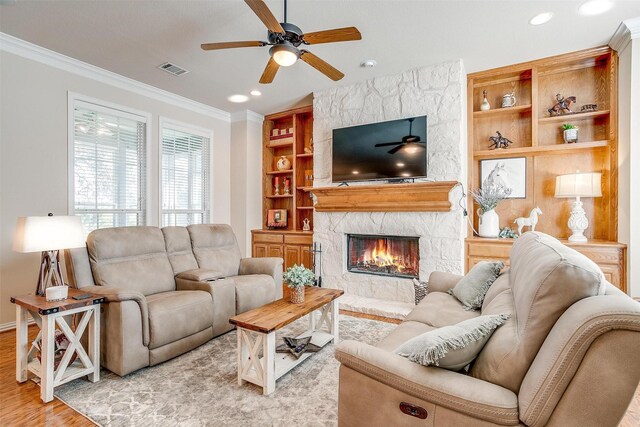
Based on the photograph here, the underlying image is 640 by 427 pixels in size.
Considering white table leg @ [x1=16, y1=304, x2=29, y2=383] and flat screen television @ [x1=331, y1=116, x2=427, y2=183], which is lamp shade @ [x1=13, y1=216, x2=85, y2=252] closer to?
white table leg @ [x1=16, y1=304, x2=29, y2=383]

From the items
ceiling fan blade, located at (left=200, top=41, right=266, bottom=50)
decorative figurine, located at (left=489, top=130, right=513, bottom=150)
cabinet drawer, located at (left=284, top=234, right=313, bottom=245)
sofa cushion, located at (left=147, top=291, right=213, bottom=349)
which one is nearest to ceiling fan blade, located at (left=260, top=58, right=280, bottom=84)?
ceiling fan blade, located at (left=200, top=41, right=266, bottom=50)

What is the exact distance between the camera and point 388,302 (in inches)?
154

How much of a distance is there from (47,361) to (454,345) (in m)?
2.36

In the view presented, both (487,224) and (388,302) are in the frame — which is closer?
(487,224)

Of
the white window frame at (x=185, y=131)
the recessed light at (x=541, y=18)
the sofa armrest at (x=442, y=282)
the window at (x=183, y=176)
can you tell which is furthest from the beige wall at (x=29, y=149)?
the recessed light at (x=541, y=18)

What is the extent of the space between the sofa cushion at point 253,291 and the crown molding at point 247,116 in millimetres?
2931

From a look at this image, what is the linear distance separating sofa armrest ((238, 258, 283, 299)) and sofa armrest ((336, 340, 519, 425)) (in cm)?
236

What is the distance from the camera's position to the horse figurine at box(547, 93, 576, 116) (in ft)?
11.5

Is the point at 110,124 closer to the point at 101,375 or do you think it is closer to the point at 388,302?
the point at 101,375

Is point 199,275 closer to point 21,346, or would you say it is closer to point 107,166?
point 21,346

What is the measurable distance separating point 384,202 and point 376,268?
2.95 ft

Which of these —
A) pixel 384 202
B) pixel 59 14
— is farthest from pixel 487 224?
pixel 59 14

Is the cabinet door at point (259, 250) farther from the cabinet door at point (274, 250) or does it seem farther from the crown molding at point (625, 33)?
the crown molding at point (625, 33)

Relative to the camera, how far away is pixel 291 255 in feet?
16.2
